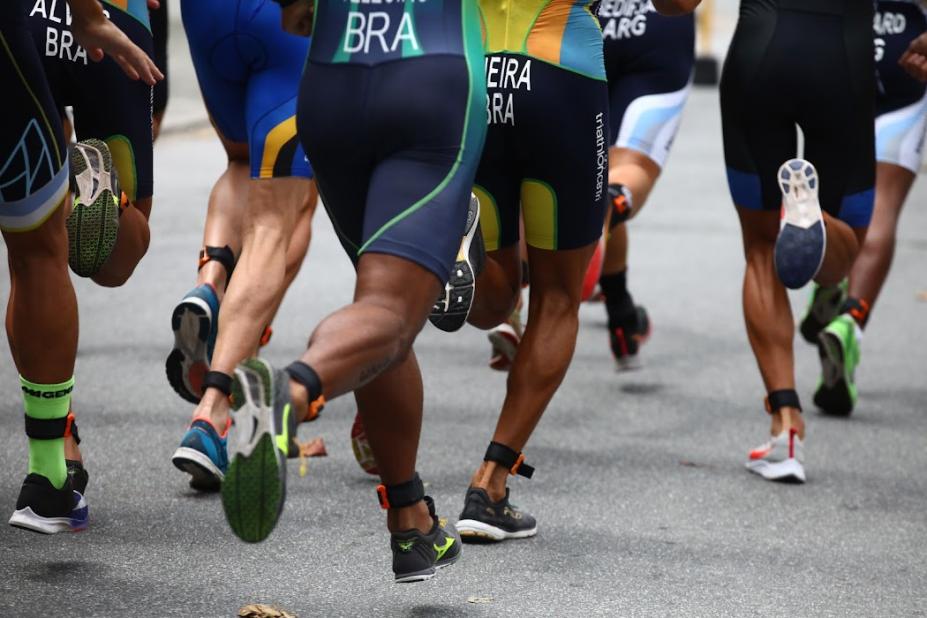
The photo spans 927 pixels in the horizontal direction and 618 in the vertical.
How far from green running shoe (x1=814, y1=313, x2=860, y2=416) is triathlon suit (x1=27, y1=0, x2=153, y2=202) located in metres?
2.84

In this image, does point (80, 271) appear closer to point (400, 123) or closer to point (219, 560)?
point (219, 560)

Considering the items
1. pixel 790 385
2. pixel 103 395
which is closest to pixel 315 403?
pixel 790 385

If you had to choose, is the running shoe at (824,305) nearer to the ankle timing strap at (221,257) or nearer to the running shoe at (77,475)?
the ankle timing strap at (221,257)

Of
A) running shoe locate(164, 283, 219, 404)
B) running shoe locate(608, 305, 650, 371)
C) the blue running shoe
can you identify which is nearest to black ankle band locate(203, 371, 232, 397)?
the blue running shoe

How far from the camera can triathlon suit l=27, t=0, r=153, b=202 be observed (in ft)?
14.6

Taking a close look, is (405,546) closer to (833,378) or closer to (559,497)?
(559,497)

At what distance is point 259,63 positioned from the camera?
16.0 feet

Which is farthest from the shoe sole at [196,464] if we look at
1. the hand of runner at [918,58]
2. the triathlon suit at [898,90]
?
the triathlon suit at [898,90]

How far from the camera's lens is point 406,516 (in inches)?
147

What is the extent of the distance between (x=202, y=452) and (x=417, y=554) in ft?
3.30

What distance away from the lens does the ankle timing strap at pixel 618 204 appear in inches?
237

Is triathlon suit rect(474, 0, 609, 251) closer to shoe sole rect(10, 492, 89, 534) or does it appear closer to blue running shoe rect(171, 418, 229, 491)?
blue running shoe rect(171, 418, 229, 491)

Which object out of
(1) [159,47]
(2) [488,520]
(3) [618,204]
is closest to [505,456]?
(2) [488,520]

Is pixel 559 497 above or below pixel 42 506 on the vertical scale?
below
